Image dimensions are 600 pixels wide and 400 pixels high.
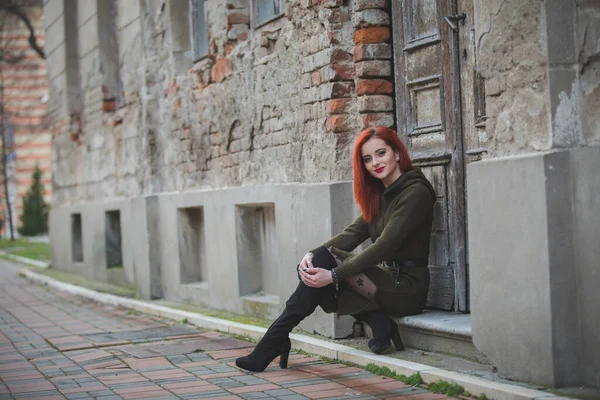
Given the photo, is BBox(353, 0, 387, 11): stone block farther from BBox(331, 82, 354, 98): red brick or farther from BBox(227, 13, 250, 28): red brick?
BBox(227, 13, 250, 28): red brick

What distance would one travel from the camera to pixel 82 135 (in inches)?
572

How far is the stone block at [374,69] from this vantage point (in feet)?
22.1

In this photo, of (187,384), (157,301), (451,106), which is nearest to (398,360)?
(187,384)

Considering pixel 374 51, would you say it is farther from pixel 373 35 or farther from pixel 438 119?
pixel 438 119

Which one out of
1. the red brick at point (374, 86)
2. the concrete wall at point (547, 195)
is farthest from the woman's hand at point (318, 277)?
the red brick at point (374, 86)

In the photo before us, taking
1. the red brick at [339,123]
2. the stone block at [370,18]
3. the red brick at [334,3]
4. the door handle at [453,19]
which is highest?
the red brick at [334,3]

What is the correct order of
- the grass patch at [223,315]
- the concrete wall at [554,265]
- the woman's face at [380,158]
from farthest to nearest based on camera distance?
1. the grass patch at [223,315]
2. the woman's face at [380,158]
3. the concrete wall at [554,265]

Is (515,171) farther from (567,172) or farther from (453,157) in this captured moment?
(453,157)

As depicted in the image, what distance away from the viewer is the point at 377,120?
22.2 feet

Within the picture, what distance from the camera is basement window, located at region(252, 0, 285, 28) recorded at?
26.9 feet

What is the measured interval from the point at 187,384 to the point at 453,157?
2.13 meters

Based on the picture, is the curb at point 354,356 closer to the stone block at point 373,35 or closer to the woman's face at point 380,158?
the woman's face at point 380,158

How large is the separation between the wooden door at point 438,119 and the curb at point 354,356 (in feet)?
2.17

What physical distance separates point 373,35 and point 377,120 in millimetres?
585
